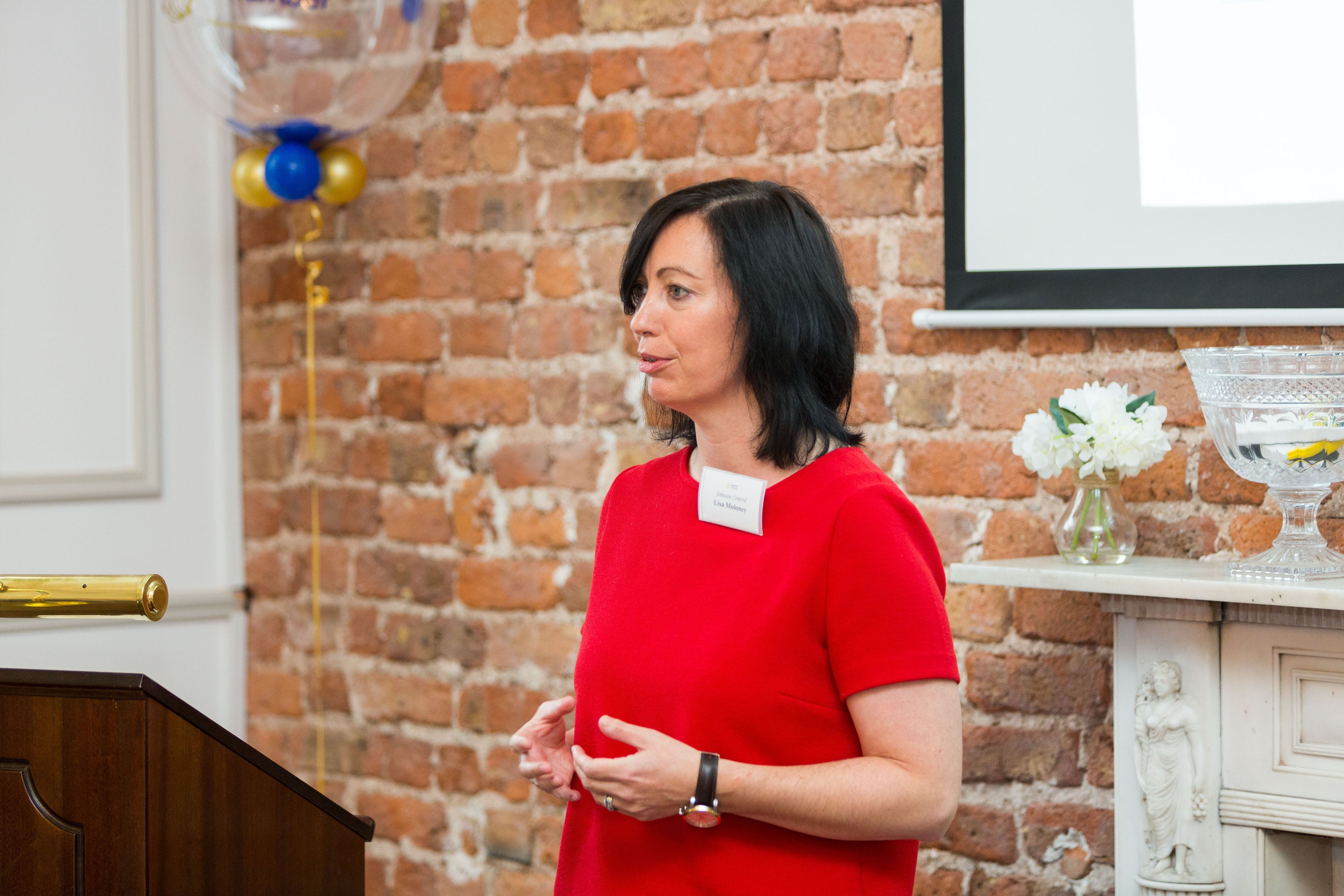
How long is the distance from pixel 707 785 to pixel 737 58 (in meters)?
1.52

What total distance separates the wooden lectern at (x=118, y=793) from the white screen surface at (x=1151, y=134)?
143 centimetres

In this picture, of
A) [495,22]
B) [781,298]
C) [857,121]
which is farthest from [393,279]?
[781,298]

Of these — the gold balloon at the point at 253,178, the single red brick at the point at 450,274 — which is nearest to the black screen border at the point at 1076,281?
the single red brick at the point at 450,274

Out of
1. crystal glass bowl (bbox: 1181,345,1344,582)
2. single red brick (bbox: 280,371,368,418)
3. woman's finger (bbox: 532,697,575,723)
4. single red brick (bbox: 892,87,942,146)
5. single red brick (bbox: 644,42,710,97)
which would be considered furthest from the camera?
single red brick (bbox: 280,371,368,418)

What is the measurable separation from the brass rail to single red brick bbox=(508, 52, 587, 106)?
1.63 metres

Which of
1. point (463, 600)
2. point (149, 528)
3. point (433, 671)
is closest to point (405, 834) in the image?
point (433, 671)

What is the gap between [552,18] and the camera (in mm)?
2387

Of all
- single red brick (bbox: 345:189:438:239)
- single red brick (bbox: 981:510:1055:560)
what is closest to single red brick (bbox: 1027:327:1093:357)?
single red brick (bbox: 981:510:1055:560)

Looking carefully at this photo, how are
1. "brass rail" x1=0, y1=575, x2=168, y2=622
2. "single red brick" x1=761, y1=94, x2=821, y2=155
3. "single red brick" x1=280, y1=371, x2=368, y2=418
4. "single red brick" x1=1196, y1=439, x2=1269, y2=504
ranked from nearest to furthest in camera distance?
"brass rail" x1=0, y1=575, x2=168, y2=622, "single red brick" x1=1196, y1=439, x2=1269, y2=504, "single red brick" x1=761, y1=94, x2=821, y2=155, "single red brick" x1=280, y1=371, x2=368, y2=418

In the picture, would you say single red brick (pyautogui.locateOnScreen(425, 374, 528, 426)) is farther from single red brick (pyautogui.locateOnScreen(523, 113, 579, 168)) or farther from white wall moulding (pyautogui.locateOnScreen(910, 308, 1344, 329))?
white wall moulding (pyautogui.locateOnScreen(910, 308, 1344, 329))

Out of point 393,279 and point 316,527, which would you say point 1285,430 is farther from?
point 316,527

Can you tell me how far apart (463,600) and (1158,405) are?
1425mm

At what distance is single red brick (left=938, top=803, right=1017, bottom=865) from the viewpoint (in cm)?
196

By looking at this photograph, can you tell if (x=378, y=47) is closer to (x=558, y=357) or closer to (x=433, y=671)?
(x=558, y=357)
